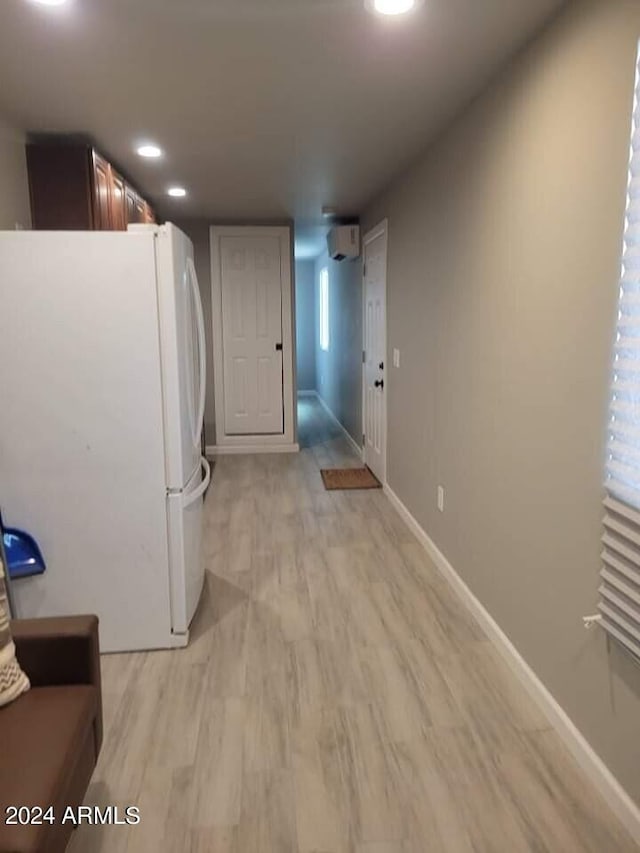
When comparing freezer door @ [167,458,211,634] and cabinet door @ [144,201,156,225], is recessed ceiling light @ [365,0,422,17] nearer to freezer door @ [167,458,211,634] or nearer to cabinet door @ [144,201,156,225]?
freezer door @ [167,458,211,634]

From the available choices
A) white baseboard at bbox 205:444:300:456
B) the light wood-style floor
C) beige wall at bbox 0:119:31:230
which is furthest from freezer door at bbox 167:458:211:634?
white baseboard at bbox 205:444:300:456

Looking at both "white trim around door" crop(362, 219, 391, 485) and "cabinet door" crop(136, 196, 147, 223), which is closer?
"cabinet door" crop(136, 196, 147, 223)

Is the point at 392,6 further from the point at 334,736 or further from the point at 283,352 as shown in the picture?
the point at 283,352

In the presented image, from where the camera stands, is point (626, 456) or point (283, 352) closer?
point (626, 456)

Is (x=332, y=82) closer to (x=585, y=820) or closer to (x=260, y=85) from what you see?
(x=260, y=85)

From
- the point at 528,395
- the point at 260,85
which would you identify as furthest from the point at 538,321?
the point at 260,85

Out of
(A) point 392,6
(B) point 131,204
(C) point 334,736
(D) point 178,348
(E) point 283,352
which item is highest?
(A) point 392,6

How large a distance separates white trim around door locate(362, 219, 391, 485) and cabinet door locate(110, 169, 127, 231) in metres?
1.92

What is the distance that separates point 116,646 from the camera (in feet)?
8.59

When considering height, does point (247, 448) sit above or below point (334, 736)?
above

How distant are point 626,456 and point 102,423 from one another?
190cm

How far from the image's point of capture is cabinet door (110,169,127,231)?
3.69m

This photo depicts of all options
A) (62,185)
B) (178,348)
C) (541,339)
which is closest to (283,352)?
(62,185)

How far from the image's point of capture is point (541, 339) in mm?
2166
